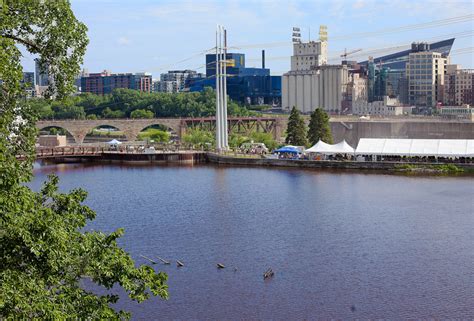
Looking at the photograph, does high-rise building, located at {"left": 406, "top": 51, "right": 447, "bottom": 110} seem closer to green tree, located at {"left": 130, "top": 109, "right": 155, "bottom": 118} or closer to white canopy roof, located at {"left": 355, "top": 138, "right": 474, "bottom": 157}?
green tree, located at {"left": 130, "top": 109, "right": 155, "bottom": 118}

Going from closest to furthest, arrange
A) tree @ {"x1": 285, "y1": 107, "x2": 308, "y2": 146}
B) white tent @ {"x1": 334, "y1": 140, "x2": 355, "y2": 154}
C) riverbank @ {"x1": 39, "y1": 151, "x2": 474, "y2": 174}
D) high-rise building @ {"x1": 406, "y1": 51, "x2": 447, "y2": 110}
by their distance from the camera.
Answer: riverbank @ {"x1": 39, "y1": 151, "x2": 474, "y2": 174} < white tent @ {"x1": 334, "y1": 140, "x2": 355, "y2": 154} < tree @ {"x1": 285, "y1": 107, "x2": 308, "y2": 146} < high-rise building @ {"x1": 406, "y1": 51, "x2": 447, "y2": 110}

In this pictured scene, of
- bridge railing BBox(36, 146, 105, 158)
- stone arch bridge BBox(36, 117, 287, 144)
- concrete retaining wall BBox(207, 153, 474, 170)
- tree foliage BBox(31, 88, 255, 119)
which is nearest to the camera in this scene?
concrete retaining wall BBox(207, 153, 474, 170)

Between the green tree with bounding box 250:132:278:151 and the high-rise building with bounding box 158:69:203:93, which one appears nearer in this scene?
the green tree with bounding box 250:132:278:151

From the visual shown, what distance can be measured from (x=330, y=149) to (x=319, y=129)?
4.15 m

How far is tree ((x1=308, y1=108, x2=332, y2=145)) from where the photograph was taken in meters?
40.4

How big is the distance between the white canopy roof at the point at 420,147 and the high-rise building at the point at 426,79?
154 ft

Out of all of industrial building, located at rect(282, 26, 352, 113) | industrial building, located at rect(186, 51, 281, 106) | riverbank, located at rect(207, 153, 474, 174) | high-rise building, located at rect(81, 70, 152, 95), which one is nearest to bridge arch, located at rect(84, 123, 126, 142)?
industrial building, located at rect(282, 26, 352, 113)

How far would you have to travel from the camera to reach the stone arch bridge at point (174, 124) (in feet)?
169

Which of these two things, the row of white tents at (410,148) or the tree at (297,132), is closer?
the row of white tents at (410,148)

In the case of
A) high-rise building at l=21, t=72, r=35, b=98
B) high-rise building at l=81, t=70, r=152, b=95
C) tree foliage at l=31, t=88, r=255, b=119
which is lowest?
high-rise building at l=21, t=72, r=35, b=98

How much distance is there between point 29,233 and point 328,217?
16222 mm

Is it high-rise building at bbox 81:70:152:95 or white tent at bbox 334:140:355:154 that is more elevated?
high-rise building at bbox 81:70:152:95

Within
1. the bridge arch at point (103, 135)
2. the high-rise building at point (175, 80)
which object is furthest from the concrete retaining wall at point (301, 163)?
the high-rise building at point (175, 80)

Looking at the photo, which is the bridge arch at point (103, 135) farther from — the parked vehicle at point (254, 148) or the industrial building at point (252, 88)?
the industrial building at point (252, 88)
